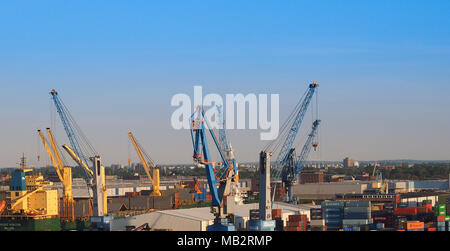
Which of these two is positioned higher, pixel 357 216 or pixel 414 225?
pixel 357 216

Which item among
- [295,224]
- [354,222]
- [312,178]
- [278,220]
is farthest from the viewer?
[312,178]

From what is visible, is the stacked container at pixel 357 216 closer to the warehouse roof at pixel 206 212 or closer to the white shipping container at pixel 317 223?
the white shipping container at pixel 317 223

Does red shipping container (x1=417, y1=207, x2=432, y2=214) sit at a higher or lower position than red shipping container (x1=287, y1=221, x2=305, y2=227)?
higher

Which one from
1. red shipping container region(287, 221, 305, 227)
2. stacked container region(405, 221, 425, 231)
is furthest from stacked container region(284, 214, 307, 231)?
stacked container region(405, 221, 425, 231)

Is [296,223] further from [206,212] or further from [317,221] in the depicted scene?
[206,212]

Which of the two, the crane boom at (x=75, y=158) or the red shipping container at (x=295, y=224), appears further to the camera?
the crane boom at (x=75, y=158)

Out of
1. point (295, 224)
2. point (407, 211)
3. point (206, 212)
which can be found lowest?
point (295, 224)

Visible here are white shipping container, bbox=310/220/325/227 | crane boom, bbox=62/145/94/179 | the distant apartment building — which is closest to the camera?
white shipping container, bbox=310/220/325/227

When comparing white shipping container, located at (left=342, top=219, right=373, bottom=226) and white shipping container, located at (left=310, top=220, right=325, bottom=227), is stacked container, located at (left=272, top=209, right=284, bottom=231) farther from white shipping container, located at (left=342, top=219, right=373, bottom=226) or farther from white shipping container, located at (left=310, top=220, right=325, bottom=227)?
white shipping container, located at (left=342, top=219, right=373, bottom=226)

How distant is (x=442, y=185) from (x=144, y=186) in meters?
62.2

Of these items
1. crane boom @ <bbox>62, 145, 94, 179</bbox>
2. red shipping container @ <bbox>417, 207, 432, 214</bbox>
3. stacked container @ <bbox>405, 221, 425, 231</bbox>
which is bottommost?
stacked container @ <bbox>405, 221, 425, 231</bbox>

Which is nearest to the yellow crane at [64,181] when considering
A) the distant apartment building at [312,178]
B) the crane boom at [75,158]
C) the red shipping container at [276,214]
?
the crane boom at [75,158]

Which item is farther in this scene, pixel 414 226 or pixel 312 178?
pixel 312 178

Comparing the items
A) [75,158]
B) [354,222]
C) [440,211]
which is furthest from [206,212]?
[440,211]
